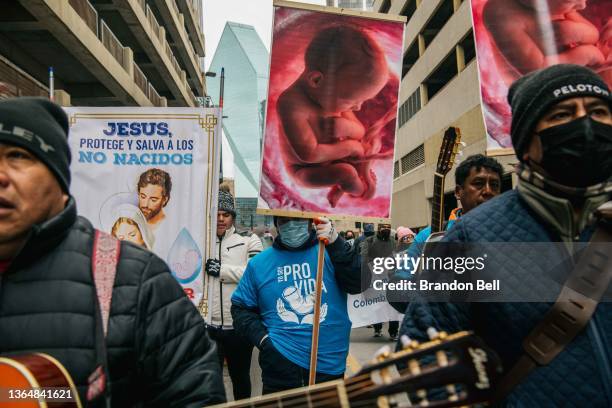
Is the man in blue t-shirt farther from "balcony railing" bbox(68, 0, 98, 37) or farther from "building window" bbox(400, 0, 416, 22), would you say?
"building window" bbox(400, 0, 416, 22)

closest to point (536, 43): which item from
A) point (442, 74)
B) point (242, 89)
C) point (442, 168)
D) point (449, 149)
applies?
point (449, 149)

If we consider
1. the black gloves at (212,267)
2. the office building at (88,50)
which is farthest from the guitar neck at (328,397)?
the office building at (88,50)

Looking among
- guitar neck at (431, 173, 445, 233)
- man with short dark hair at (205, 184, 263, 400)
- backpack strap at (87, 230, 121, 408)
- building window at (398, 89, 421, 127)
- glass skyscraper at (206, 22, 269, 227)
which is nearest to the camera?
backpack strap at (87, 230, 121, 408)

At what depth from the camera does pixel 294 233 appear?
387 centimetres

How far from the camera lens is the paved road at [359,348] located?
20.7ft

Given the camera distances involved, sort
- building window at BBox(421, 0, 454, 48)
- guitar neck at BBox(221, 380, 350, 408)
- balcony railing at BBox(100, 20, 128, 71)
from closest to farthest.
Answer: guitar neck at BBox(221, 380, 350, 408) < balcony railing at BBox(100, 20, 128, 71) < building window at BBox(421, 0, 454, 48)

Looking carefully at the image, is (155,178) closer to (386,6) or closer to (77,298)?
(77,298)

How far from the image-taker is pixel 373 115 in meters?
4.07

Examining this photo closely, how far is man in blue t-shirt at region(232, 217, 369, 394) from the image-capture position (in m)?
3.54

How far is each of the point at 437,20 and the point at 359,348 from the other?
903 inches

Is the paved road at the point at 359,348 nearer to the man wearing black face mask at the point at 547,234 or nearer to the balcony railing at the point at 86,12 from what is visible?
the man wearing black face mask at the point at 547,234

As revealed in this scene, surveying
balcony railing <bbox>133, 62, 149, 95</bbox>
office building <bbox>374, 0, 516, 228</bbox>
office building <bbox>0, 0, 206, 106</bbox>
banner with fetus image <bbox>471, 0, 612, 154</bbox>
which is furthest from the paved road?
balcony railing <bbox>133, 62, 149, 95</bbox>

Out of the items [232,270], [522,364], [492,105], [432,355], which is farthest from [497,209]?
[232,270]

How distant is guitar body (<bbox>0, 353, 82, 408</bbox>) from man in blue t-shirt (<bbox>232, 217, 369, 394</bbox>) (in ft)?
7.59
